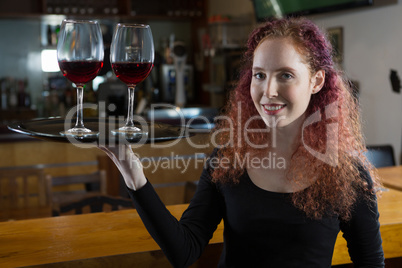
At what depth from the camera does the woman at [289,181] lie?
4.26 feet

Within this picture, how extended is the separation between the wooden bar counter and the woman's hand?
0.33m

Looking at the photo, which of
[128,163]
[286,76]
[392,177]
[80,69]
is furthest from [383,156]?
[80,69]

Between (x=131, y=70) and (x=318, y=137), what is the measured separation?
0.64m

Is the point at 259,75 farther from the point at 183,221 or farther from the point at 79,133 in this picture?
the point at 79,133

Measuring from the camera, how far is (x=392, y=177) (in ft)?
8.45

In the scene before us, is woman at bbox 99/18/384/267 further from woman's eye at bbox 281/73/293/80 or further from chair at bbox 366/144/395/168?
chair at bbox 366/144/395/168

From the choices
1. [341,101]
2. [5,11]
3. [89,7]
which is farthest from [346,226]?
[5,11]

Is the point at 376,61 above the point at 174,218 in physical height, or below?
above

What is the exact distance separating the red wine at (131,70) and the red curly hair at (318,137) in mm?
452

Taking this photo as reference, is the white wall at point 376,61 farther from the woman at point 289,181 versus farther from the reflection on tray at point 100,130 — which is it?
the reflection on tray at point 100,130

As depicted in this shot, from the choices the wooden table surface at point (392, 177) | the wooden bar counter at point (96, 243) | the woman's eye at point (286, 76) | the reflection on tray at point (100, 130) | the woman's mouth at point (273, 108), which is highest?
the woman's eye at point (286, 76)

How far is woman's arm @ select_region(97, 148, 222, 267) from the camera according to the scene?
112 cm

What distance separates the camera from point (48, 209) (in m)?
2.91

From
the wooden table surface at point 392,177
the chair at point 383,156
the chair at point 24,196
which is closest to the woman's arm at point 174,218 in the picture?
the wooden table surface at point 392,177
